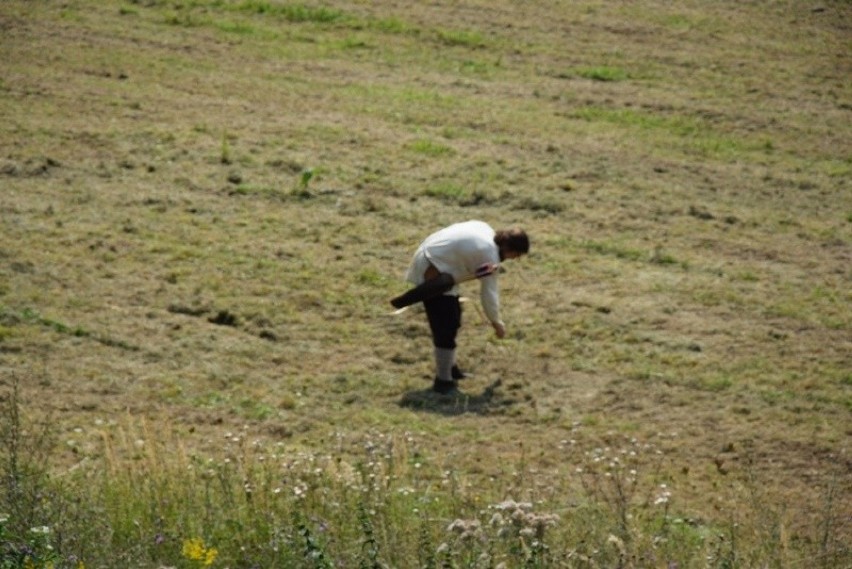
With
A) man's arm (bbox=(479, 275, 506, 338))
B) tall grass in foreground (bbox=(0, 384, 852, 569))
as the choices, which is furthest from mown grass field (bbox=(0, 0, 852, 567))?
man's arm (bbox=(479, 275, 506, 338))

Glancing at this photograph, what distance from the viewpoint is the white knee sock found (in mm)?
11267

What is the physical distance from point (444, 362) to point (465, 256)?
30.4 inches

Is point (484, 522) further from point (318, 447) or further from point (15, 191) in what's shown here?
point (15, 191)

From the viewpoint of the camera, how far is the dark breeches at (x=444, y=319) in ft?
36.9

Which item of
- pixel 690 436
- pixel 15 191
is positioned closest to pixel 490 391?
pixel 690 436

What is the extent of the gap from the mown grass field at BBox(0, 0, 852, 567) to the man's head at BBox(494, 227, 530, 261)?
1.00 metres

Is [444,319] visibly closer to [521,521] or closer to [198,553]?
[521,521]

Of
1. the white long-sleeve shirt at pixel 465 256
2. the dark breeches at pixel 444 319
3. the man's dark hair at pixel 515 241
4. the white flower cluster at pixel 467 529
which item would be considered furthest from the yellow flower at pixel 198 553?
the man's dark hair at pixel 515 241

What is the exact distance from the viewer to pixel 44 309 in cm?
1242

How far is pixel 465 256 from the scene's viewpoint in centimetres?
1120

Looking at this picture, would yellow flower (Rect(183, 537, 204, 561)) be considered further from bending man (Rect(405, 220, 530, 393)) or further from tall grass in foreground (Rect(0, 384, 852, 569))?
bending man (Rect(405, 220, 530, 393))

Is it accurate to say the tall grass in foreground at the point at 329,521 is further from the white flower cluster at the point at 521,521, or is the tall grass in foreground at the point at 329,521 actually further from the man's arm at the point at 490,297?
the man's arm at the point at 490,297

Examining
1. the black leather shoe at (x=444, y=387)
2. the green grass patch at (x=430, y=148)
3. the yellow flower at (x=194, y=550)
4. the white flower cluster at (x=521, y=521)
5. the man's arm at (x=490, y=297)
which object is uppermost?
the white flower cluster at (x=521, y=521)

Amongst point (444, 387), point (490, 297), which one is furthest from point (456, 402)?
point (490, 297)
